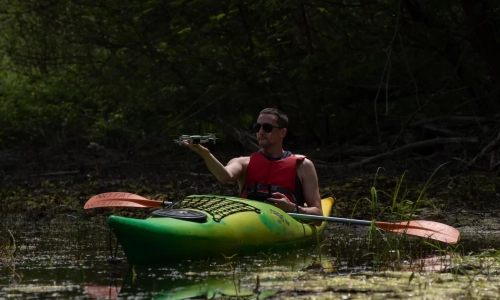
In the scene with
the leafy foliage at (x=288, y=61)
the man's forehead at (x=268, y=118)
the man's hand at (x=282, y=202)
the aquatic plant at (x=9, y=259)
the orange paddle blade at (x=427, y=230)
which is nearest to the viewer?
the aquatic plant at (x=9, y=259)

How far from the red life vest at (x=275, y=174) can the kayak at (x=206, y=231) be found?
380 mm

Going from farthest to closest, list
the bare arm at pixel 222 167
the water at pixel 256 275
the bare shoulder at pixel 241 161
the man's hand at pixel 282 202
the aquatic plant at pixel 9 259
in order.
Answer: the bare shoulder at pixel 241 161
the man's hand at pixel 282 202
the bare arm at pixel 222 167
the aquatic plant at pixel 9 259
the water at pixel 256 275

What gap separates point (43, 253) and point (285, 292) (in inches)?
95.0

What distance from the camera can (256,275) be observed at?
18.9 ft

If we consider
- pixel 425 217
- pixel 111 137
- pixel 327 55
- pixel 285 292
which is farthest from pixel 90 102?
pixel 285 292

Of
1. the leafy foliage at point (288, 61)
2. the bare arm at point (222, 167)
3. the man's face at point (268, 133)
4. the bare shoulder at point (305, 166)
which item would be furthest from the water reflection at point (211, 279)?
the leafy foliage at point (288, 61)

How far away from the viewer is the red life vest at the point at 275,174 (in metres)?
7.60

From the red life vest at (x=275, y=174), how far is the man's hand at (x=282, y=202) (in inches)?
8.9

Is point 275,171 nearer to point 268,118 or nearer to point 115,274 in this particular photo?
point 268,118

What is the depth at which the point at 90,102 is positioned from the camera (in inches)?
693

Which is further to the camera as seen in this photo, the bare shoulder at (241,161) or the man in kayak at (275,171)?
the bare shoulder at (241,161)

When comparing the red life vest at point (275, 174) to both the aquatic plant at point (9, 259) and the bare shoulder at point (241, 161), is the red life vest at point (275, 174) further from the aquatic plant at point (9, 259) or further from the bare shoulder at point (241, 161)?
the aquatic plant at point (9, 259)

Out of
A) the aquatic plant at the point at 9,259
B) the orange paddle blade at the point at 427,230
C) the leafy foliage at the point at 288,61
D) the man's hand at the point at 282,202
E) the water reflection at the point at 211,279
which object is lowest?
the water reflection at the point at 211,279

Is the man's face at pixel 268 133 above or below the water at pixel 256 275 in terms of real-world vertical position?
above
